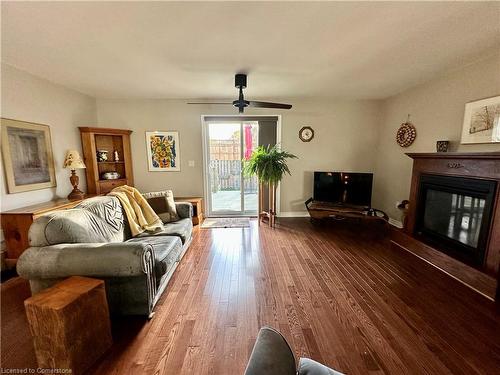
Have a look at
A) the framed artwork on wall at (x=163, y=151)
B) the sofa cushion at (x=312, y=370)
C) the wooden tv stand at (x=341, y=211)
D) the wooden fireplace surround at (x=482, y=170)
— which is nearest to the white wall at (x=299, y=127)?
the framed artwork on wall at (x=163, y=151)

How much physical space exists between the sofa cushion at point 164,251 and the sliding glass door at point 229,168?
221 centimetres

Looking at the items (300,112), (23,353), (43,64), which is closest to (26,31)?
(43,64)

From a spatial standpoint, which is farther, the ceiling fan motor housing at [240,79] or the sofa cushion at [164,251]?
the ceiling fan motor housing at [240,79]

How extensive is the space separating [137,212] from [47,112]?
2.05m

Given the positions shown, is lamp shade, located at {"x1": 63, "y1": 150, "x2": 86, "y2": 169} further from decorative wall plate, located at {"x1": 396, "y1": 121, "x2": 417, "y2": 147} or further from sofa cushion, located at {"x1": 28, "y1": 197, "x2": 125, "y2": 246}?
decorative wall plate, located at {"x1": 396, "y1": 121, "x2": 417, "y2": 147}

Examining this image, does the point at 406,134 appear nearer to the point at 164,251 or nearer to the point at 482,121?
the point at 482,121

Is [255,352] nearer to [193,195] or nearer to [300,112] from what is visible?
[193,195]

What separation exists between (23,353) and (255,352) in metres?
1.85

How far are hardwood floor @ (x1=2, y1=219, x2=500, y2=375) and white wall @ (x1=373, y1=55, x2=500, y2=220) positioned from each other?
5.06 ft

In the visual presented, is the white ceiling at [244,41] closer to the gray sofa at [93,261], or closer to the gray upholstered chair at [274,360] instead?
the gray sofa at [93,261]

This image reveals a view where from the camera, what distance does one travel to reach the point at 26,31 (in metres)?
1.83

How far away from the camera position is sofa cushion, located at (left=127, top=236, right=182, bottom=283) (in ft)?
6.29

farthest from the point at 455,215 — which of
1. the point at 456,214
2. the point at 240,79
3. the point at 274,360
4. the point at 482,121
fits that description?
the point at 240,79

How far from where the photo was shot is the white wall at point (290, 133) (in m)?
4.13
